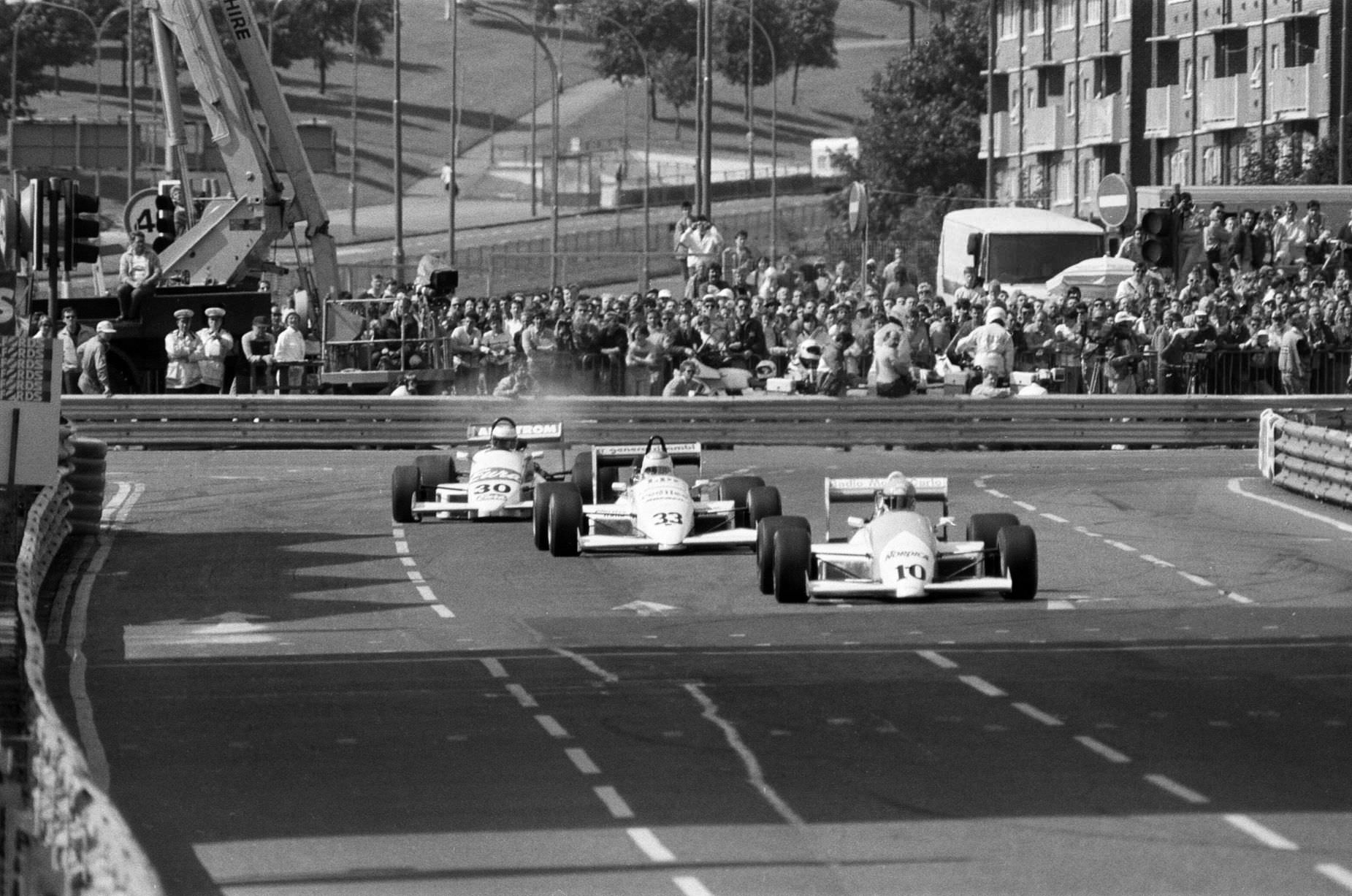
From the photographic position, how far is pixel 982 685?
14.5m

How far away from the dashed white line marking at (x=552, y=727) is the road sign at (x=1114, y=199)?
70.8ft

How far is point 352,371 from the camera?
3681 cm

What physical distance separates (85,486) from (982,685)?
1154 centimetres

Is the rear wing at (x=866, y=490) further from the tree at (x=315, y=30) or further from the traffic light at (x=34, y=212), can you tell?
the tree at (x=315, y=30)

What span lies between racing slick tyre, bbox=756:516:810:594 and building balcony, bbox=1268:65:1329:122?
4858 cm

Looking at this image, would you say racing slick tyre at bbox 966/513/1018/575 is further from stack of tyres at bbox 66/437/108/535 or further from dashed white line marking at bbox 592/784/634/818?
stack of tyres at bbox 66/437/108/535

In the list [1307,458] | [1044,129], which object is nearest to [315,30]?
[1044,129]

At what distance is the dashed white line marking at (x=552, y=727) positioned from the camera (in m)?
13.0

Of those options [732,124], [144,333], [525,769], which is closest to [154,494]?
[144,333]

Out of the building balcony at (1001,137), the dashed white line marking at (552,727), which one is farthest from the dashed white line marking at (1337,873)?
the building balcony at (1001,137)

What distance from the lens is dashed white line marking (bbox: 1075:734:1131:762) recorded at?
1215 centimetres

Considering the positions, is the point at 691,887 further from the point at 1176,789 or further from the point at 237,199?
the point at 237,199

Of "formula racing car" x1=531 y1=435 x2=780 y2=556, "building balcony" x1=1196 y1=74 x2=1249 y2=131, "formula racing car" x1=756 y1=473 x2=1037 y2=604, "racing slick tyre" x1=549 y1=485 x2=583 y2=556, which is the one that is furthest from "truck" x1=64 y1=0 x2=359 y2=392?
"building balcony" x1=1196 y1=74 x2=1249 y2=131

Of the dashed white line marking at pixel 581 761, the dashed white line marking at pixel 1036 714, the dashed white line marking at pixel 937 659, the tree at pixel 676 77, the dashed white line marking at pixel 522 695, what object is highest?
the tree at pixel 676 77
